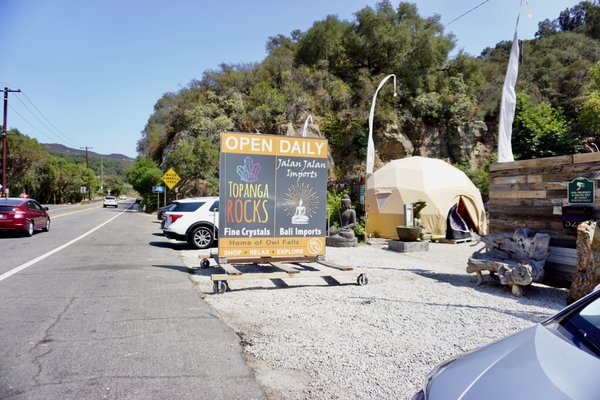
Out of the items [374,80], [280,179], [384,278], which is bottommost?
[384,278]

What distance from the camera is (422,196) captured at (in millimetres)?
19359

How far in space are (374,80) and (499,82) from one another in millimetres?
13118

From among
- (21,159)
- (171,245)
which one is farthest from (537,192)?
(21,159)

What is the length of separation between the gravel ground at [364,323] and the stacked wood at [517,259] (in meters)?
0.31

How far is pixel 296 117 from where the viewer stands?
38.3m

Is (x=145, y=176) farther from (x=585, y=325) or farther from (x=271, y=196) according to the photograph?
(x=585, y=325)

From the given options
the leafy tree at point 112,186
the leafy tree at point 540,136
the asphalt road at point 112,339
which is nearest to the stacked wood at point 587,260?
the asphalt road at point 112,339

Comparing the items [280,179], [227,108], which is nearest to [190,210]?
[280,179]

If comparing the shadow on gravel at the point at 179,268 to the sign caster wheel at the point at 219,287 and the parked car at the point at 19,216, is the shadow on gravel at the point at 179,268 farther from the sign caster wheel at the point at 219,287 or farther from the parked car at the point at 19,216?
the parked car at the point at 19,216

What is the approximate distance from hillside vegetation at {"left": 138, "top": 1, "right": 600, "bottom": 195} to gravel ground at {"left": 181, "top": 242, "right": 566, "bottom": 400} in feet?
89.0

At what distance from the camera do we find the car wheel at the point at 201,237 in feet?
47.2

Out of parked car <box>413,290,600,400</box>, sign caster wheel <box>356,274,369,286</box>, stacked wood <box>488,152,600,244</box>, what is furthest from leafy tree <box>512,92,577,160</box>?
parked car <box>413,290,600,400</box>

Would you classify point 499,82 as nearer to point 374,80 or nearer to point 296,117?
point 374,80

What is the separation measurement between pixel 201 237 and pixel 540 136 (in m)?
33.1
